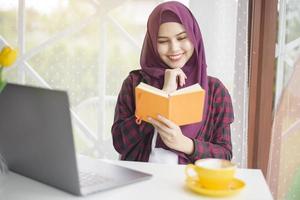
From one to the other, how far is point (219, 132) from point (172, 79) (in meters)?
0.26

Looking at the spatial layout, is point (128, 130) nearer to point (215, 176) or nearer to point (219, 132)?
point (219, 132)

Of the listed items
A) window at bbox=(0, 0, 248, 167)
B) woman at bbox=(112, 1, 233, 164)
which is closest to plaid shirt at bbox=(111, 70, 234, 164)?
woman at bbox=(112, 1, 233, 164)

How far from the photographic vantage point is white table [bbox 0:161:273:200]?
1.11m

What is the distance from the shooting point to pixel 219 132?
6.08 ft

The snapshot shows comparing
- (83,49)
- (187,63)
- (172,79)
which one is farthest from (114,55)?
(172,79)

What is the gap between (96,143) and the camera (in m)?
2.70

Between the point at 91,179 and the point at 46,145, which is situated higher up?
the point at 46,145

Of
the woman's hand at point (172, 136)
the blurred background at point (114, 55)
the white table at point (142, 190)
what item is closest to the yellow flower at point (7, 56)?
the white table at point (142, 190)

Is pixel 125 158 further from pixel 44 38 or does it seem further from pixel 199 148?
pixel 44 38

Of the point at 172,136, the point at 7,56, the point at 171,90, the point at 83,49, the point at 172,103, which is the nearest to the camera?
the point at 7,56

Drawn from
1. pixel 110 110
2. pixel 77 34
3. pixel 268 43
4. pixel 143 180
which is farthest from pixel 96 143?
pixel 143 180

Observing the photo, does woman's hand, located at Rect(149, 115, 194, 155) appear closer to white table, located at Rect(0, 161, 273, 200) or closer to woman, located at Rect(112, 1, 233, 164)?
woman, located at Rect(112, 1, 233, 164)

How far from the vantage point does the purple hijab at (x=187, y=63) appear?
1.83 meters

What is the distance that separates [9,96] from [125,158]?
2.63ft
